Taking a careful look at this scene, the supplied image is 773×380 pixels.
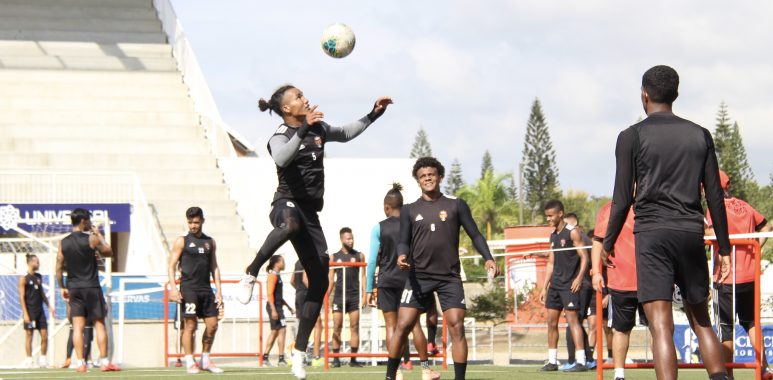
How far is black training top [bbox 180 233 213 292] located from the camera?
14.5 meters

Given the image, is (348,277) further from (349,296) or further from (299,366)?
(299,366)

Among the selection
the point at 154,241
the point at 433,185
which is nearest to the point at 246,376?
the point at 433,185

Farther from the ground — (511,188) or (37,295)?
(511,188)

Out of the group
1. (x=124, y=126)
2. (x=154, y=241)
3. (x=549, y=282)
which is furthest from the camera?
(x=124, y=126)

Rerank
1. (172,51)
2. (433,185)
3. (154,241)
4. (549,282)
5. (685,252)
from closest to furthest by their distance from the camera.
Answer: (685,252) < (433,185) < (549,282) < (154,241) < (172,51)

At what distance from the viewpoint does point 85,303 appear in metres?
15.3

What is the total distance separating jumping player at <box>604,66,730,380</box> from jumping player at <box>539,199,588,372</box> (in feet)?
24.1

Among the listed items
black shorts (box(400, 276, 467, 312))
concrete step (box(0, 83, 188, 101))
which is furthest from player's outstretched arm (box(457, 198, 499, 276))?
concrete step (box(0, 83, 188, 101))

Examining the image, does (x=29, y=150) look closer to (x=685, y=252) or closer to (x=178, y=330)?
(x=178, y=330)

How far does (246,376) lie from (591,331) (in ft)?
19.0

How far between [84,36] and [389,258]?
84.3 ft

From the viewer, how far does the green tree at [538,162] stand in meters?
78.9

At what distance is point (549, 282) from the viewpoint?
15680 millimetres

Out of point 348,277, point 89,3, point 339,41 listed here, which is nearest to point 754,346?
point 339,41
